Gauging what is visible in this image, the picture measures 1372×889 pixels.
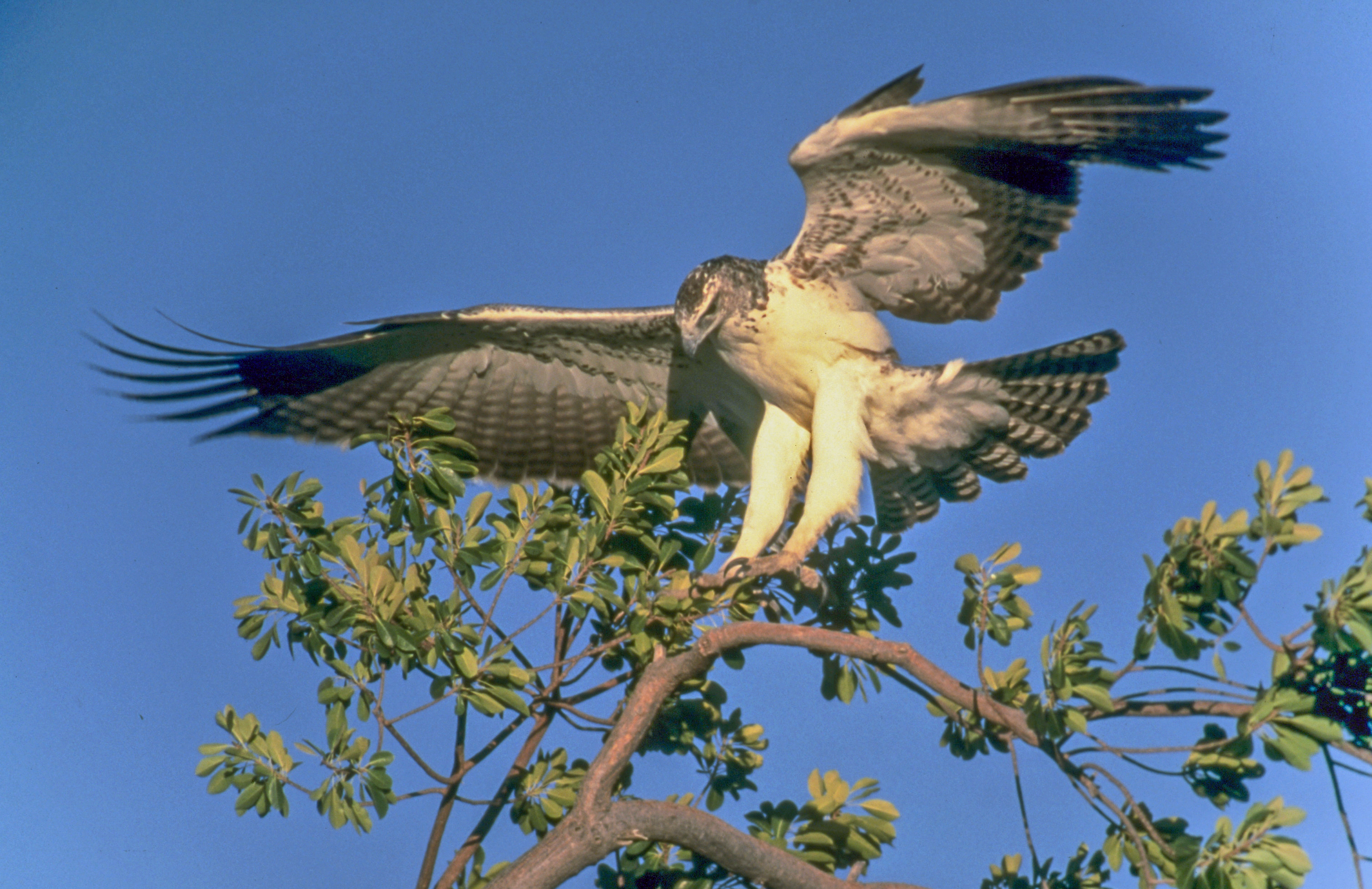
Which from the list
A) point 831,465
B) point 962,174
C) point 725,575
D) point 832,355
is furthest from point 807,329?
point 725,575

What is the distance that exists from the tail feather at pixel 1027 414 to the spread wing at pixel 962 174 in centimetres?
33

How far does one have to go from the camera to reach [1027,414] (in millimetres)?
4848

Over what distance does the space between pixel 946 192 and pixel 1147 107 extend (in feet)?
2.75

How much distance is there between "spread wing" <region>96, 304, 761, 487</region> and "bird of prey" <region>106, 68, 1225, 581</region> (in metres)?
0.01

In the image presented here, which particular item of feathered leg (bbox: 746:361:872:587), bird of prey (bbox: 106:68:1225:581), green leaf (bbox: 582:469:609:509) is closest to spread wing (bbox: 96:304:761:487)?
bird of prey (bbox: 106:68:1225:581)

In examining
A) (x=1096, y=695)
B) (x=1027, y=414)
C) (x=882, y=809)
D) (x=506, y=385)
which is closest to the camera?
(x=1096, y=695)

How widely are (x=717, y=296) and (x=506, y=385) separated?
1357mm

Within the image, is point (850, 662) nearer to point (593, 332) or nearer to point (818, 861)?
point (818, 861)

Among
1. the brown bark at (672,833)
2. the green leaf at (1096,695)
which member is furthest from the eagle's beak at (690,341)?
the green leaf at (1096,695)

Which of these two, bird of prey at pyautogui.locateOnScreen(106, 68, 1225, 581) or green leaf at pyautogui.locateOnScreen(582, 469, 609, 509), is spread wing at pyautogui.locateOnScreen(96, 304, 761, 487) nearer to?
bird of prey at pyautogui.locateOnScreen(106, 68, 1225, 581)

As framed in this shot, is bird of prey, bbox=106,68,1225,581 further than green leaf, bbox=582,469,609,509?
Yes

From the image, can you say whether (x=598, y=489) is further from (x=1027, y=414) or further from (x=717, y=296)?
(x=1027, y=414)

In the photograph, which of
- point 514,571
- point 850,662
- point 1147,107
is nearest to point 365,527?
point 514,571

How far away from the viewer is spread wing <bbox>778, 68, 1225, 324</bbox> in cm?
395
